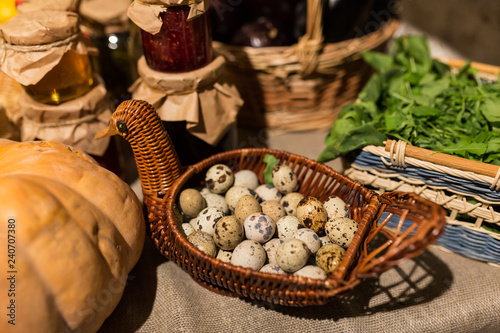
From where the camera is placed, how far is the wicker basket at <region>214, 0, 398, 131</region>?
866mm

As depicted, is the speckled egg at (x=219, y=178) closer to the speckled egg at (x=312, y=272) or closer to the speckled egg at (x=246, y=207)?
the speckled egg at (x=246, y=207)

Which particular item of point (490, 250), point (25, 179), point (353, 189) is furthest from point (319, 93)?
point (25, 179)

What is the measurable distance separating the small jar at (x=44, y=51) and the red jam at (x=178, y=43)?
12 cm

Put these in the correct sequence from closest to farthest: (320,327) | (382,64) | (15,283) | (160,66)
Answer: (15,283)
(320,327)
(160,66)
(382,64)

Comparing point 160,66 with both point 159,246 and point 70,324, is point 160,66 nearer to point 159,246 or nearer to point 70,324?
point 159,246

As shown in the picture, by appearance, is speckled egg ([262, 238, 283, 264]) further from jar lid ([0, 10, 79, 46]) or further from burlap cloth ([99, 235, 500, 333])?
jar lid ([0, 10, 79, 46])

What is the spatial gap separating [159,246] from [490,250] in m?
A: 0.57

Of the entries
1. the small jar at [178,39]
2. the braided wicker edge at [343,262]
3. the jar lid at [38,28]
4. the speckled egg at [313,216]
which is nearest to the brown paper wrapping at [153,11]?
the small jar at [178,39]

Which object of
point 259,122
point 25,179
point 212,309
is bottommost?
point 212,309

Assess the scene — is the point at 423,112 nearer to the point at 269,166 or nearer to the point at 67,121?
the point at 269,166

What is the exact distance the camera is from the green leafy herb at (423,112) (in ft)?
2.29

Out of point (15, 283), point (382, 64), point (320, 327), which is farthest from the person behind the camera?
point (382, 64)

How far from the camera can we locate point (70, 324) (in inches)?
19.4

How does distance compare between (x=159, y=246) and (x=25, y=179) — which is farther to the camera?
(x=159, y=246)
